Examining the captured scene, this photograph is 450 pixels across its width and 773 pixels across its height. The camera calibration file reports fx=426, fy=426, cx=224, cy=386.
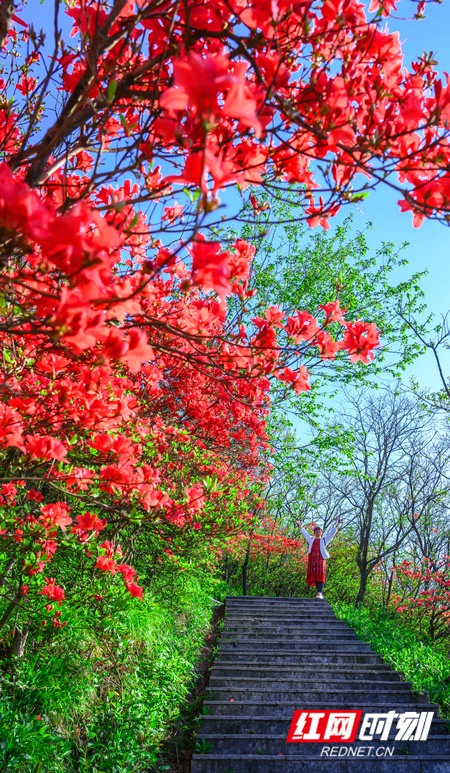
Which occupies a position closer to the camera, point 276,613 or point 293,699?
point 293,699

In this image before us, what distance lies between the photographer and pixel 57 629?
11.3 ft

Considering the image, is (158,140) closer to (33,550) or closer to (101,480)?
(101,480)

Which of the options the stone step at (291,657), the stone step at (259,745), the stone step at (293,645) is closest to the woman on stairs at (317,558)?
the stone step at (293,645)

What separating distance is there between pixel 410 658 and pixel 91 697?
511cm

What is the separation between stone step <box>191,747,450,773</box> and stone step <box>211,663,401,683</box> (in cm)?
113

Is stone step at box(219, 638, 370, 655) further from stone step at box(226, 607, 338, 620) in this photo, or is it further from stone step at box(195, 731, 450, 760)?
stone step at box(195, 731, 450, 760)

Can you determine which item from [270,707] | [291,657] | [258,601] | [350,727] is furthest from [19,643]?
[258,601]

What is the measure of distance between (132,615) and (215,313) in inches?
158

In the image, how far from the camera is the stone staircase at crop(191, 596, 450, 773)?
131 inches

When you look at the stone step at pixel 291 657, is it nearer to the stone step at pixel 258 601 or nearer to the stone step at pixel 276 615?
the stone step at pixel 276 615

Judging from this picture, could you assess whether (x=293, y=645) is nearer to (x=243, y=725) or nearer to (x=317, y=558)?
(x=243, y=725)

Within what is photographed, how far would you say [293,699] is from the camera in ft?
13.7

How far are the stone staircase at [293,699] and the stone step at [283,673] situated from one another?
10 mm

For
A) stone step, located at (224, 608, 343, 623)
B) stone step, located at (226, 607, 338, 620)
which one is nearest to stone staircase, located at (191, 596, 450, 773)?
stone step, located at (224, 608, 343, 623)
